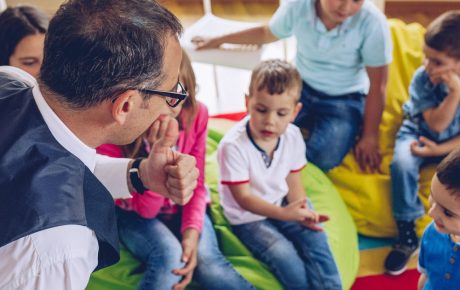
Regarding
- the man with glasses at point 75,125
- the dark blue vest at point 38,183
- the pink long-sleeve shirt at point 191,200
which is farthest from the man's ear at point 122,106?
the pink long-sleeve shirt at point 191,200

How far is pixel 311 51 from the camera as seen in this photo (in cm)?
200

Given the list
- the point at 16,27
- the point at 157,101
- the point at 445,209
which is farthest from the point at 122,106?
the point at 16,27

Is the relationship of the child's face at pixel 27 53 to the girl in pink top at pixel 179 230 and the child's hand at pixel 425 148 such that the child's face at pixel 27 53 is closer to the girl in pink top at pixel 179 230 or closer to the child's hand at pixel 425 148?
the girl in pink top at pixel 179 230

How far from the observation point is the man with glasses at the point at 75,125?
863mm

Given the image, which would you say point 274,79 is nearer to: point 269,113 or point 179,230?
point 269,113

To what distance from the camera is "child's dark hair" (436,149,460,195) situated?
3.65ft

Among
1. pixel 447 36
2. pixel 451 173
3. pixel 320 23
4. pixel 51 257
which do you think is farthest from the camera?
pixel 320 23

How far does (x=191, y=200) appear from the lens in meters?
1.58

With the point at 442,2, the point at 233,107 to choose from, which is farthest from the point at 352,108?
the point at 442,2

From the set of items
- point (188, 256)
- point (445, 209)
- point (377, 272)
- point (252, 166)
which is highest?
point (445, 209)

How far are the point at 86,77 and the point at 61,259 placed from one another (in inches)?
12.2

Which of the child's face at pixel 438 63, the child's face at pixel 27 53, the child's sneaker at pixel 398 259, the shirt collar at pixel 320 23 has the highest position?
the child's face at pixel 27 53

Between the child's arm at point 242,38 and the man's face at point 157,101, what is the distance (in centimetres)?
117

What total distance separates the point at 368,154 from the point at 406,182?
Result: 0.67ft
